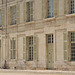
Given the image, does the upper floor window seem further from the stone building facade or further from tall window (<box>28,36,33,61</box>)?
tall window (<box>28,36,33,61</box>)

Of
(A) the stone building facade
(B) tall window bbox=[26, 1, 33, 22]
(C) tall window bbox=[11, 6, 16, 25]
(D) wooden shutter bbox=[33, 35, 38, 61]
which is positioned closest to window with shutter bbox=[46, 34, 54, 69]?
(A) the stone building facade

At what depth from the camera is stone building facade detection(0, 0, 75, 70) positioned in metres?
21.5

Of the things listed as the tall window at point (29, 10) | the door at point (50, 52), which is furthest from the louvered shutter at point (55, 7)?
the tall window at point (29, 10)

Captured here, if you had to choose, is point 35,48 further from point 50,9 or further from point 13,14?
point 13,14

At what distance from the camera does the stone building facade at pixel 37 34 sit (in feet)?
70.4

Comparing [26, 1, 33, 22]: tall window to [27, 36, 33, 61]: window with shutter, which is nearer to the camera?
[27, 36, 33, 61]: window with shutter

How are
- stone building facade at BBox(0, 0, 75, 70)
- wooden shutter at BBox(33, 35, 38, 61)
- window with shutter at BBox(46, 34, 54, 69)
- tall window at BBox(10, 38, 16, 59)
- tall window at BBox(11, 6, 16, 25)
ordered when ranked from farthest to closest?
tall window at BBox(11, 6, 16, 25), tall window at BBox(10, 38, 16, 59), wooden shutter at BBox(33, 35, 38, 61), window with shutter at BBox(46, 34, 54, 69), stone building facade at BBox(0, 0, 75, 70)

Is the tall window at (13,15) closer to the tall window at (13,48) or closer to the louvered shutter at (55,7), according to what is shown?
the tall window at (13,48)

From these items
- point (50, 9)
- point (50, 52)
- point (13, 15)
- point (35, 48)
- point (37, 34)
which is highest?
point (13, 15)

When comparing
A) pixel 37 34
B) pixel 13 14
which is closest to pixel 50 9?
pixel 37 34

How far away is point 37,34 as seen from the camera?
24156 millimetres

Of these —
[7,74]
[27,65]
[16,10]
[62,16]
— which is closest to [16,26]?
[16,10]

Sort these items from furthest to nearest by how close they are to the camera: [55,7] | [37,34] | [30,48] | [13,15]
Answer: [13,15] → [30,48] → [37,34] → [55,7]

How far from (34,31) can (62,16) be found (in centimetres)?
353
